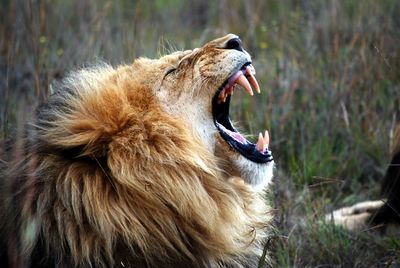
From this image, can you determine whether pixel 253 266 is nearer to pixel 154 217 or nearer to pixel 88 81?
pixel 154 217

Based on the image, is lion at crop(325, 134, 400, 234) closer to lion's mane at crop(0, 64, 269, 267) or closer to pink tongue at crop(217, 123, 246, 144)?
pink tongue at crop(217, 123, 246, 144)

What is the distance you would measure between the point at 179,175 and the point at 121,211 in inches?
9.8

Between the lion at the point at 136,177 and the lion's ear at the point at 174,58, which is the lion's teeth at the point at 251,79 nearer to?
the lion at the point at 136,177

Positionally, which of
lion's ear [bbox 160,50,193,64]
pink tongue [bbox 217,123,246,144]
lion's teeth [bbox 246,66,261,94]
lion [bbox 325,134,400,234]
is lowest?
lion [bbox 325,134,400,234]

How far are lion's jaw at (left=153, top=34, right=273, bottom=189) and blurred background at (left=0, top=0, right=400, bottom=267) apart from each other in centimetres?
43

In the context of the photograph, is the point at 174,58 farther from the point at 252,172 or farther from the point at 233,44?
the point at 252,172

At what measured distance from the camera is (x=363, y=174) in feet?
14.9

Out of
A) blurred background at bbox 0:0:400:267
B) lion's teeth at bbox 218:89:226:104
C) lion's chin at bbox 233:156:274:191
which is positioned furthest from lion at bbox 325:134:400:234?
lion's teeth at bbox 218:89:226:104

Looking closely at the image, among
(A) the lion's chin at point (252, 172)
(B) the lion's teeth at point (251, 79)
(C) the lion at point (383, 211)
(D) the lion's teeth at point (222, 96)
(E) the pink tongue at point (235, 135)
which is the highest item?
(B) the lion's teeth at point (251, 79)

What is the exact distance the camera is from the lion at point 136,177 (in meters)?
2.42

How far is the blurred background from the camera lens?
11.8ft

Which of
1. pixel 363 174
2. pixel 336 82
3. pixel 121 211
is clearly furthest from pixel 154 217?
pixel 336 82

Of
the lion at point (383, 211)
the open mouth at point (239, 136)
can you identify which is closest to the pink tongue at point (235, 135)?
the open mouth at point (239, 136)

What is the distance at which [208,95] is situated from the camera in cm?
287
